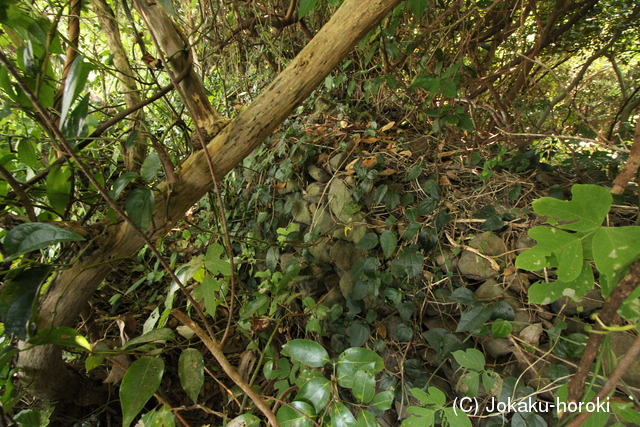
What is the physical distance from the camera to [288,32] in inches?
79.3

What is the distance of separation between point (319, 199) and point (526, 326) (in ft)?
3.45

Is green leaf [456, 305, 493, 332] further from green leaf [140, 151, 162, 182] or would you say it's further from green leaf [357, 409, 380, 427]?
green leaf [140, 151, 162, 182]

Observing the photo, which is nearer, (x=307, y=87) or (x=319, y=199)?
(x=307, y=87)

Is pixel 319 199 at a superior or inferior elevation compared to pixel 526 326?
superior

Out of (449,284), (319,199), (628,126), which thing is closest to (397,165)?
(319,199)

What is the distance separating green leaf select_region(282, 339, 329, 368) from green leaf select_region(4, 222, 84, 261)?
495mm

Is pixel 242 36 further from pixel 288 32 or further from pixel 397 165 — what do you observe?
pixel 397 165

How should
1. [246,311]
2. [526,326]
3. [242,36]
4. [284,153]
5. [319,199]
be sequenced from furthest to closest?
[242,36] < [284,153] < [319,199] < [246,311] < [526,326]

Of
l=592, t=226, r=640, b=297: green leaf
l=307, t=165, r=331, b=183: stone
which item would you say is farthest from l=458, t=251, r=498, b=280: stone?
l=307, t=165, r=331, b=183: stone

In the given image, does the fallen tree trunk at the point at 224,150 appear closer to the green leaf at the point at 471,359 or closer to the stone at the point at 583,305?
the green leaf at the point at 471,359

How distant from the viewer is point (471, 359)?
92 cm

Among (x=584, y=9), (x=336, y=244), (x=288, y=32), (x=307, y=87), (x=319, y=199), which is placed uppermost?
(x=288, y=32)

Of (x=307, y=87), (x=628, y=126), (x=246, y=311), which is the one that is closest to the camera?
(x=307, y=87)

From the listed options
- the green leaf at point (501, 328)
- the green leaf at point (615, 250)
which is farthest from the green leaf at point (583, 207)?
the green leaf at point (501, 328)
